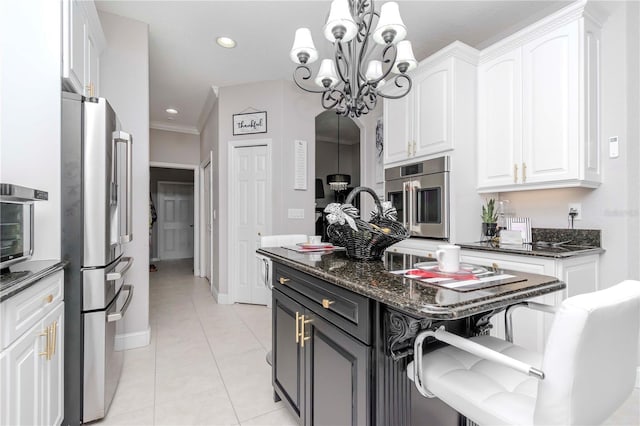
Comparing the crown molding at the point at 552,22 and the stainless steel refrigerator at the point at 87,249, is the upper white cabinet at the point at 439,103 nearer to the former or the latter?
the crown molding at the point at 552,22

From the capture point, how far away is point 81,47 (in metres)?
2.08

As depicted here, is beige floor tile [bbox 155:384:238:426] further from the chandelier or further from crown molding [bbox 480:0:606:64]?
crown molding [bbox 480:0:606:64]

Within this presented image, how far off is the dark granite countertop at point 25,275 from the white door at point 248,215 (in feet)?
8.19

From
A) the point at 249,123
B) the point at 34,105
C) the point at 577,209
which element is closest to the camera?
the point at 34,105

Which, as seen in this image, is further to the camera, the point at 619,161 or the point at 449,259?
the point at 619,161

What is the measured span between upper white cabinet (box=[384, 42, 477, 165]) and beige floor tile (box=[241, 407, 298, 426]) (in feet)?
7.68

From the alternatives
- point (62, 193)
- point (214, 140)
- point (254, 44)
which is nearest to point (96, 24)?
point (254, 44)

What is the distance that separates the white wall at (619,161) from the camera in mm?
2104

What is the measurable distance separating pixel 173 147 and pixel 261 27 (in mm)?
3664

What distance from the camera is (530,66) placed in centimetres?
239

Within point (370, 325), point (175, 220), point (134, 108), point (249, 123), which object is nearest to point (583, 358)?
point (370, 325)

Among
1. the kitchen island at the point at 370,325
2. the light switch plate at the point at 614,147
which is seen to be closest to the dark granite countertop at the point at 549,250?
the light switch plate at the point at 614,147

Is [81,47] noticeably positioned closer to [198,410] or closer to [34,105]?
[34,105]

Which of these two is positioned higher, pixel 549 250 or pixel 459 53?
pixel 459 53
